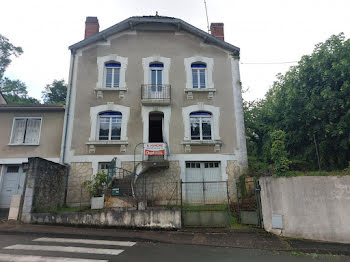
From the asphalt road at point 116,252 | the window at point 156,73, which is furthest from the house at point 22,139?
the asphalt road at point 116,252

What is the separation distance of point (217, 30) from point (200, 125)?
693cm

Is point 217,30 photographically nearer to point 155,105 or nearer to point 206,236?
point 155,105

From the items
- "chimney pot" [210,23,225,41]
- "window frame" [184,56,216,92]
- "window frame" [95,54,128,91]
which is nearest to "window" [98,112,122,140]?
"window frame" [95,54,128,91]

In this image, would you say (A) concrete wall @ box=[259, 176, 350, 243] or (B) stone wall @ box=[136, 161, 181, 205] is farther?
(B) stone wall @ box=[136, 161, 181, 205]

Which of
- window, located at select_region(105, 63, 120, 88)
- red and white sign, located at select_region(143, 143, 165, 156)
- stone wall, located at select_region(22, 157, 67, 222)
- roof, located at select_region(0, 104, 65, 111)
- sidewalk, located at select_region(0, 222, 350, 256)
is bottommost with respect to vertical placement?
sidewalk, located at select_region(0, 222, 350, 256)

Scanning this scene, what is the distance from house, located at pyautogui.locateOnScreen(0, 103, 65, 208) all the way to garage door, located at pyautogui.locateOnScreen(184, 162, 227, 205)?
23.5 feet

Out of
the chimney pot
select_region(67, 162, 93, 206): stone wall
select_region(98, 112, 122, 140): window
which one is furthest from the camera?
the chimney pot

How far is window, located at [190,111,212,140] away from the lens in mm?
12758

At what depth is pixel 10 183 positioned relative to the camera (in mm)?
11992

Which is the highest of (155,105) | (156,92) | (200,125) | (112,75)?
(112,75)

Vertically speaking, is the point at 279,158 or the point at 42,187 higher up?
the point at 279,158

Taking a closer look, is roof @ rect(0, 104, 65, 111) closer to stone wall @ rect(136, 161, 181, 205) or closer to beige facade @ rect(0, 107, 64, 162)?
beige facade @ rect(0, 107, 64, 162)

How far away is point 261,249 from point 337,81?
986cm

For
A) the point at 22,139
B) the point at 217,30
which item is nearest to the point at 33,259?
the point at 22,139
